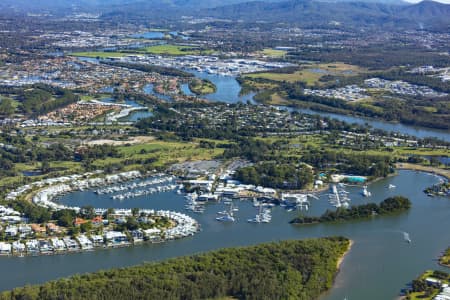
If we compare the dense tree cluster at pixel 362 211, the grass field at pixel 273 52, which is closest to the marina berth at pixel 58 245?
the dense tree cluster at pixel 362 211

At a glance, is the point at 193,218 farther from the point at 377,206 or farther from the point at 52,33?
the point at 52,33

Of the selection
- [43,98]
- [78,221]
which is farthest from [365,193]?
[43,98]

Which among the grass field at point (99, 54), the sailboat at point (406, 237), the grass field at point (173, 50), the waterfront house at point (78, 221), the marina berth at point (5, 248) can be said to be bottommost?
the marina berth at point (5, 248)

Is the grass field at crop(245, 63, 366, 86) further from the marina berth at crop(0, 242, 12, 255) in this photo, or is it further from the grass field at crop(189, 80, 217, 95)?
the marina berth at crop(0, 242, 12, 255)

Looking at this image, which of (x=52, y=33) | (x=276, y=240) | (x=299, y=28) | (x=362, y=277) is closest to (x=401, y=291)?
(x=362, y=277)

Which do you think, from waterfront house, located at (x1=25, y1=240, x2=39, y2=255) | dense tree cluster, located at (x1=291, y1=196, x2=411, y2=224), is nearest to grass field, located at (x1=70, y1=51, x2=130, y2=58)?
dense tree cluster, located at (x1=291, y1=196, x2=411, y2=224)

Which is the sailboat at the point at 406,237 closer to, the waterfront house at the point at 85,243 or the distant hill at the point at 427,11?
the waterfront house at the point at 85,243
